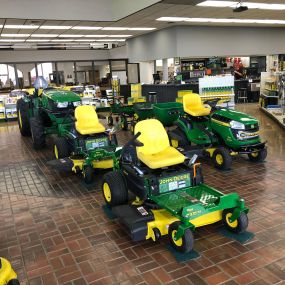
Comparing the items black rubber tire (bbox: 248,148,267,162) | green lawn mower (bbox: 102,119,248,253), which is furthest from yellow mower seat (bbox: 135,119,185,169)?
black rubber tire (bbox: 248,148,267,162)

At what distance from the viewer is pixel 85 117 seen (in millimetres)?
5594

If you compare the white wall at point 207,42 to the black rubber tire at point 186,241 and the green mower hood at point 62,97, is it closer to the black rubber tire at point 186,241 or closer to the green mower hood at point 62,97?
the green mower hood at point 62,97

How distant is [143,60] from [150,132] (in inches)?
382

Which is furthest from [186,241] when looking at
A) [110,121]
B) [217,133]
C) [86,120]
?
[110,121]

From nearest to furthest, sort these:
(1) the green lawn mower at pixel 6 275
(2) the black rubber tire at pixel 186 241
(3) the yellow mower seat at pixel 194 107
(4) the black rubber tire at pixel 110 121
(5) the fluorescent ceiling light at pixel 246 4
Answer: (1) the green lawn mower at pixel 6 275 → (2) the black rubber tire at pixel 186 241 → (3) the yellow mower seat at pixel 194 107 → (5) the fluorescent ceiling light at pixel 246 4 → (4) the black rubber tire at pixel 110 121

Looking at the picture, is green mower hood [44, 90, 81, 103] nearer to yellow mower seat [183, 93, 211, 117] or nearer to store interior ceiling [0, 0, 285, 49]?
yellow mower seat [183, 93, 211, 117]

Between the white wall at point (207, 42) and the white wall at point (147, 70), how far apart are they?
1.13ft

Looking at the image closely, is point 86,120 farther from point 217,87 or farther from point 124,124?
point 217,87

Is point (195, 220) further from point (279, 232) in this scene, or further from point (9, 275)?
point (9, 275)

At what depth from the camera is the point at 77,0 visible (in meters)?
8.36

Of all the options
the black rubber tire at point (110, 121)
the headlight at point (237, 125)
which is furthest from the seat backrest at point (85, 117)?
the black rubber tire at point (110, 121)

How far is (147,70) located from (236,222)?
432 inches

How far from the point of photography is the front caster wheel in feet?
10.2

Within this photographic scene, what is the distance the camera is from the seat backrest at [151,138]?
12.1 feet
